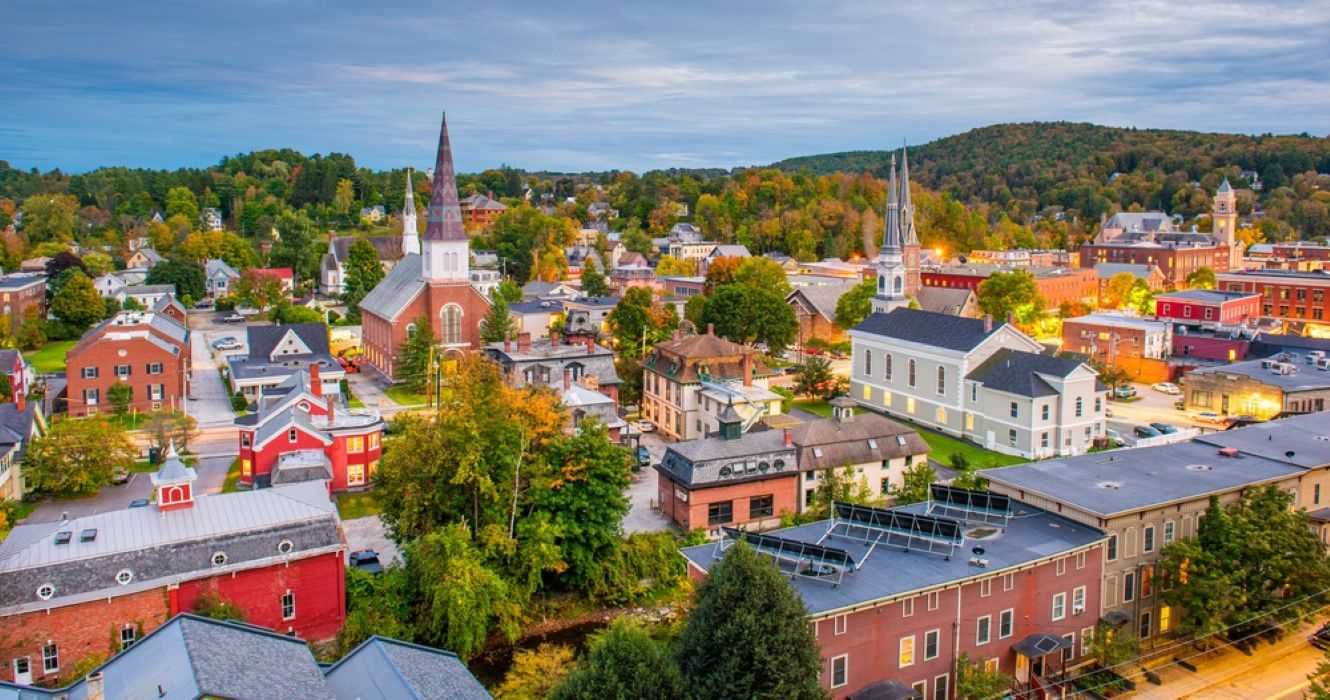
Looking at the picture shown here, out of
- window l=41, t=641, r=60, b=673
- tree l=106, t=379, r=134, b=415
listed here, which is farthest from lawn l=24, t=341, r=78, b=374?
window l=41, t=641, r=60, b=673

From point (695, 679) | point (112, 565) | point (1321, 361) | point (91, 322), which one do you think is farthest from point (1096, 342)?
point (91, 322)

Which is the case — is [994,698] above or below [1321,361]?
below

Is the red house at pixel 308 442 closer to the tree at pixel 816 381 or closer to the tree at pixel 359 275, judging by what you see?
the tree at pixel 816 381

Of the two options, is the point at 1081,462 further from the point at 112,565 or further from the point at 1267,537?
the point at 112,565

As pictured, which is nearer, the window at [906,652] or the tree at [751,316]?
the window at [906,652]

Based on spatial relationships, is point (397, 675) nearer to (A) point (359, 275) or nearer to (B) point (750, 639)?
(B) point (750, 639)

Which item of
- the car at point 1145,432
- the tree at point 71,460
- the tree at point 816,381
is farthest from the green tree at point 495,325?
the car at point 1145,432
